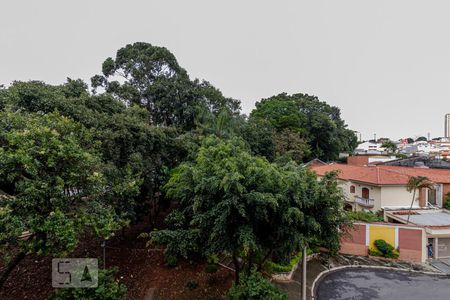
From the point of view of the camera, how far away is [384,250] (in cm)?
1402

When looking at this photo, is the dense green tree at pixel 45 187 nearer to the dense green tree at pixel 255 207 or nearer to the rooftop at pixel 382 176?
the dense green tree at pixel 255 207

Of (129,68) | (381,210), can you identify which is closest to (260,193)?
(381,210)

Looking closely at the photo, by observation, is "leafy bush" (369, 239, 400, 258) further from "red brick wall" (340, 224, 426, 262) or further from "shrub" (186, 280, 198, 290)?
"shrub" (186, 280, 198, 290)

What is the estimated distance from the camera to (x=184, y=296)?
29.6 ft

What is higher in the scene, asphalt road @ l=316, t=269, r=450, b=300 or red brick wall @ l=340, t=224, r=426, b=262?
red brick wall @ l=340, t=224, r=426, b=262

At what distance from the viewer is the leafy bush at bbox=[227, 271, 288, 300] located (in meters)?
6.95

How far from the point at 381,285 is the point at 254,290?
778cm

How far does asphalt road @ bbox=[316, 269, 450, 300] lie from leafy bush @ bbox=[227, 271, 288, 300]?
4.33 m

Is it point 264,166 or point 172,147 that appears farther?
point 172,147

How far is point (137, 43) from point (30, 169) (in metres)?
19.1

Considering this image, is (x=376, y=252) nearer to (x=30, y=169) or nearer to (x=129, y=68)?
(x=30, y=169)

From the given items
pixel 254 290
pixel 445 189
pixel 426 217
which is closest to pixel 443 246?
pixel 426 217

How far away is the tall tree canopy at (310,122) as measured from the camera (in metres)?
33.4

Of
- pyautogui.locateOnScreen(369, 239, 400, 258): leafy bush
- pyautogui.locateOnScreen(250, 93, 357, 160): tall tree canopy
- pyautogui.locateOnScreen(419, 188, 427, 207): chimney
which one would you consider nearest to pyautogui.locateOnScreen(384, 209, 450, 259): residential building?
pyautogui.locateOnScreen(419, 188, 427, 207): chimney
